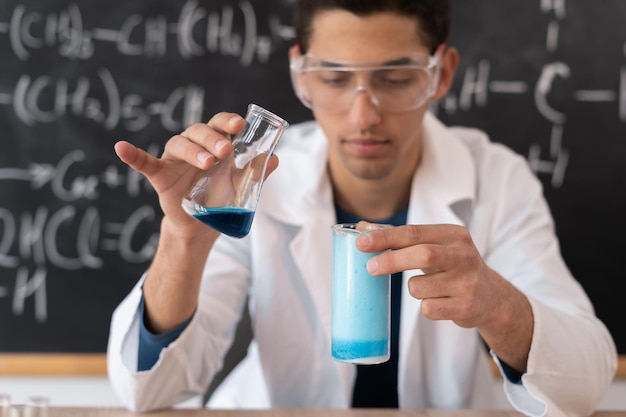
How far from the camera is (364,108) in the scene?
1898mm

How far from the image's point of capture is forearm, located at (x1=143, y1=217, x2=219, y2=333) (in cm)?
169

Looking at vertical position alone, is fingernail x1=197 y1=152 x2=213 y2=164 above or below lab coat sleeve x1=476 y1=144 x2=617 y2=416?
above

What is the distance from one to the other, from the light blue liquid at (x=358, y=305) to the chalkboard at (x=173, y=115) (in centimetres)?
172

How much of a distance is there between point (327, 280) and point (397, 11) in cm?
74

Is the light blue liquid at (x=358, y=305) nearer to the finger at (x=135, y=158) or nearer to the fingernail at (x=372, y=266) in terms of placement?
the fingernail at (x=372, y=266)

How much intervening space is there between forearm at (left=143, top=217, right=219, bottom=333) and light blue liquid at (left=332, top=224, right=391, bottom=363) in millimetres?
422

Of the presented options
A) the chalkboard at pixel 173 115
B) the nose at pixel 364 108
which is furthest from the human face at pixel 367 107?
the chalkboard at pixel 173 115

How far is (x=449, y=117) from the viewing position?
3.02 m

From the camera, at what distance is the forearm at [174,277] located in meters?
1.69

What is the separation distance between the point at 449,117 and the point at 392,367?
47.2 inches

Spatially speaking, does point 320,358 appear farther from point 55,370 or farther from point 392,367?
point 55,370

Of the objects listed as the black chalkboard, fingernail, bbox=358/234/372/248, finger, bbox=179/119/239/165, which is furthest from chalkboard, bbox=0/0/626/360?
fingernail, bbox=358/234/372/248

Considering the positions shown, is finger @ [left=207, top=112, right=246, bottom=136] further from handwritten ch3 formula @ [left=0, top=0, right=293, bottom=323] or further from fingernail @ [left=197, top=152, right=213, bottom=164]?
handwritten ch3 formula @ [left=0, top=0, right=293, bottom=323]

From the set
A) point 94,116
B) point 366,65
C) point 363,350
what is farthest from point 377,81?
point 94,116
